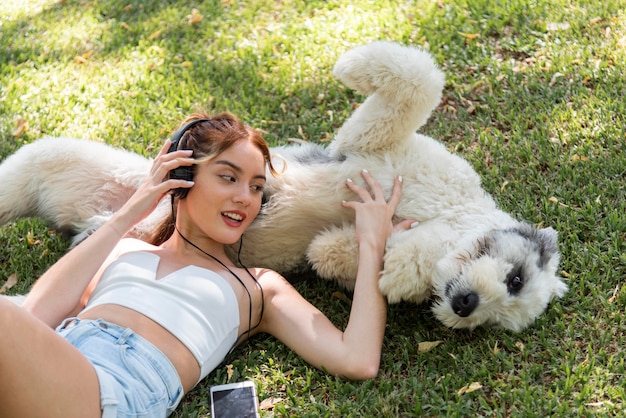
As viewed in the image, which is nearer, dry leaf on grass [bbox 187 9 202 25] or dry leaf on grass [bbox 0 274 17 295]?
dry leaf on grass [bbox 0 274 17 295]

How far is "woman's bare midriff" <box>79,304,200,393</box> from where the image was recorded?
3.20 m

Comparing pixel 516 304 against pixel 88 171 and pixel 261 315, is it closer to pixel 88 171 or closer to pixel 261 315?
pixel 261 315

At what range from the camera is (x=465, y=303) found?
3111 mm

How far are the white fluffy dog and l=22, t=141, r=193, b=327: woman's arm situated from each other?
0.44 metres

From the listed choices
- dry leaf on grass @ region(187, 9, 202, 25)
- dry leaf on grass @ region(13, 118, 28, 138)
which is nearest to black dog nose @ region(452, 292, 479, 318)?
dry leaf on grass @ region(13, 118, 28, 138)

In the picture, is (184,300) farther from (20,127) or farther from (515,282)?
(20,127)

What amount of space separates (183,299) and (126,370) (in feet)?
1.60

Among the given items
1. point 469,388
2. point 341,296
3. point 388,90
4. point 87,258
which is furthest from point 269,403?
point 388,90

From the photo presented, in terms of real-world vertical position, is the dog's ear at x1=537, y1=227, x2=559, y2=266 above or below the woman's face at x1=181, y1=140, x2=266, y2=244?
below

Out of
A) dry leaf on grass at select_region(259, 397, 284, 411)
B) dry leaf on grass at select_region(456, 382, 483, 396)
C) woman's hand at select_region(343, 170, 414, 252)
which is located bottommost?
dry leaf on grass at select_region(259, 397, 284, 411)

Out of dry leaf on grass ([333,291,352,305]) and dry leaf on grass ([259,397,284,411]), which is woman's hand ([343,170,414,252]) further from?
dry leaf on grass ([259,397,284,411])

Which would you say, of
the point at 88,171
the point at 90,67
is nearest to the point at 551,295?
the point at 88,171

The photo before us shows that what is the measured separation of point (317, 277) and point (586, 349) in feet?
5.09

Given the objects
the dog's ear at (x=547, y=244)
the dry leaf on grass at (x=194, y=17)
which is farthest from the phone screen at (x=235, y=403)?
the dry leaf on grass at (x=194, y=17)
